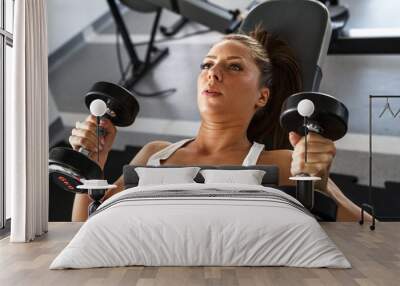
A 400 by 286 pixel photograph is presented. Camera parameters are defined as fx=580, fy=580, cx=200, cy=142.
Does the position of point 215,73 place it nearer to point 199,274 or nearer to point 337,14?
point 337,14

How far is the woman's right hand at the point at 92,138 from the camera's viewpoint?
5156mm

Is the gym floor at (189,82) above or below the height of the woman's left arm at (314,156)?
above

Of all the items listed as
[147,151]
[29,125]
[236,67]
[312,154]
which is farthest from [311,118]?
[29,125]

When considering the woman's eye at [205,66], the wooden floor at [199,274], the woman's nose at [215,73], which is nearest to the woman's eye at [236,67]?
the woman's nose at [215,73]

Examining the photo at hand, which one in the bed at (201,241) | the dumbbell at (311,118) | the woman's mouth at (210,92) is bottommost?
the bed at (201,241)

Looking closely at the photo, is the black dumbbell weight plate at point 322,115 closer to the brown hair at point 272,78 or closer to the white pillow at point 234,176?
the brown hair at point 272,78

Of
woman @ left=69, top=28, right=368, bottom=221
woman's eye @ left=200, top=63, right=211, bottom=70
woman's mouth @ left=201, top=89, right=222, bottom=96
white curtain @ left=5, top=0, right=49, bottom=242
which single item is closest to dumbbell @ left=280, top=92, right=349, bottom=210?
woman @ left=69, top=28, right=368, bottom=221

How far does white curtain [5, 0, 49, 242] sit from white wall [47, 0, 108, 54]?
107 cm

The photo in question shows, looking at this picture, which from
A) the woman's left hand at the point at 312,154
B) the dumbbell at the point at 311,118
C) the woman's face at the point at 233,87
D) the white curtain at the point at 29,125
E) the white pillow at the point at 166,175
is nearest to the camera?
the white curtain at the point at 29,125

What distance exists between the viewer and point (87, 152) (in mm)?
5086

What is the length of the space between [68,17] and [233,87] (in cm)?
179

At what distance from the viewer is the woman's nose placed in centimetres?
510

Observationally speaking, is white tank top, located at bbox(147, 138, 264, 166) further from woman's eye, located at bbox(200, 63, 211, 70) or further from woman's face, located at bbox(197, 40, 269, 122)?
woman's eye, located at bbox(200, 63, 211, 70)

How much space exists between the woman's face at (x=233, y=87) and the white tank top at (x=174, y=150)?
275 millimetres
